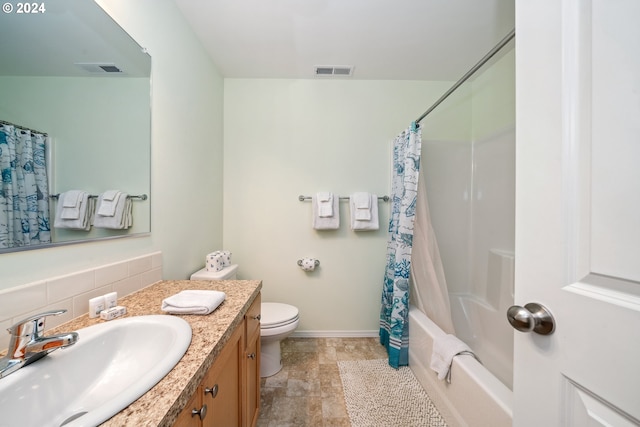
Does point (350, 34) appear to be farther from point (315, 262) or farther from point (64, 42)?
point (315, 262)

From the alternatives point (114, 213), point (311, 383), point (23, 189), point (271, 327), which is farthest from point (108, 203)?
point (311, 383)

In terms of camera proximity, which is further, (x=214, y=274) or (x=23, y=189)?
(x=214, y=274)

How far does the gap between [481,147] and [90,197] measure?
8.45 ft

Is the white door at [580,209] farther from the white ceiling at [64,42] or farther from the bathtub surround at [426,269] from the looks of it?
the white ceiling at [64,42]

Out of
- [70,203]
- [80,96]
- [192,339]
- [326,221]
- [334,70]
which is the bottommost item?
[192,339]

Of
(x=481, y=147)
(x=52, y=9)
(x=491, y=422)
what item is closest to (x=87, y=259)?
(x=52, y=9)

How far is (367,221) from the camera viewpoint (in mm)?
2027

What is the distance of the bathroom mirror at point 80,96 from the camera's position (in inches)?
26.6

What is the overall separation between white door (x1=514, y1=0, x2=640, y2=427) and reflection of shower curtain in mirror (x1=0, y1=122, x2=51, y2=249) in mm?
1323

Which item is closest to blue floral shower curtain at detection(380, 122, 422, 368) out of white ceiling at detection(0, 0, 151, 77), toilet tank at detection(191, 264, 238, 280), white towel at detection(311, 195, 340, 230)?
white towel at detection(311, 195, 340, 230)

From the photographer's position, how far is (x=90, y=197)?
0.88 m

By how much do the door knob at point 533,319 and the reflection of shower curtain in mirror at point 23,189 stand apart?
1258 mm

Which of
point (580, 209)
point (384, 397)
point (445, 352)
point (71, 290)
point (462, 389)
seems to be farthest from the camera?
point (384, 397)

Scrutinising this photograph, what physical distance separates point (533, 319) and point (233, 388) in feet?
3.15
